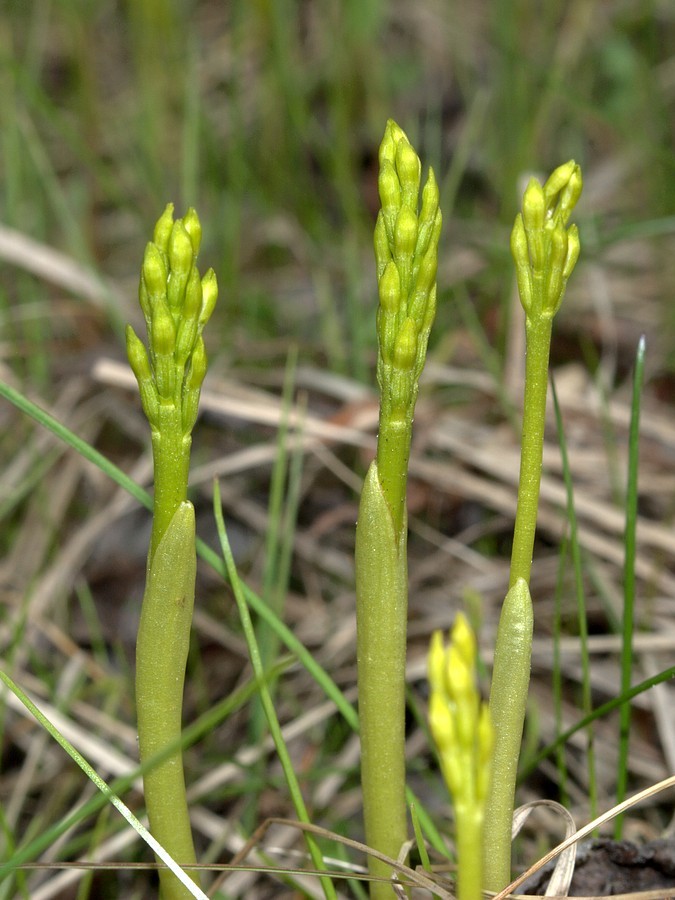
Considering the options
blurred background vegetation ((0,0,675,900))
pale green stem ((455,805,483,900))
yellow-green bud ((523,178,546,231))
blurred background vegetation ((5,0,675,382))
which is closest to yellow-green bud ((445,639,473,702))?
pale green stem ((455,805,483,900))

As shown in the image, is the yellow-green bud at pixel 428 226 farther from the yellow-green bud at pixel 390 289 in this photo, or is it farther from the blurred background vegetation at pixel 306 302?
the blurred background vegetation at pixel 306 302

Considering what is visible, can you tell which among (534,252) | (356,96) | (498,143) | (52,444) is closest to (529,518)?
(534,252)

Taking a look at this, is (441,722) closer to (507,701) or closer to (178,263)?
(507,701)

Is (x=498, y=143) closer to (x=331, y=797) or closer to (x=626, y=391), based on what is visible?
(x=626, y=391)

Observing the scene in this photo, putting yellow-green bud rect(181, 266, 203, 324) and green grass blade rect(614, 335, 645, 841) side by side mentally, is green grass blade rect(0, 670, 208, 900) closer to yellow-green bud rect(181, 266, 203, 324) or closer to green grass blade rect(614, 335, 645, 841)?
yellow-green bud rect(181, 266, 203, 324)

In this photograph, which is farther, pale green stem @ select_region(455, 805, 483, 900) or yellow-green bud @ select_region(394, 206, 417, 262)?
yellow-green bud @ select_region(394, 206, 417, 262)

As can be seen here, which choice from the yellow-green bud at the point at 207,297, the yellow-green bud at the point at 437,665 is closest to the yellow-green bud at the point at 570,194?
the yellow-green bud at the point at 207,297

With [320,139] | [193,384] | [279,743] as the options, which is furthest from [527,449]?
[320,139]
